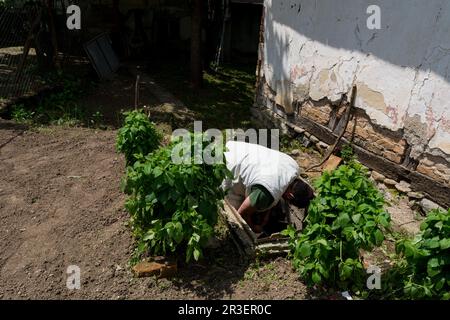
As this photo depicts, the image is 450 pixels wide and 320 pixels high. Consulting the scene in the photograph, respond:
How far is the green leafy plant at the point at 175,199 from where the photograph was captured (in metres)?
3.36

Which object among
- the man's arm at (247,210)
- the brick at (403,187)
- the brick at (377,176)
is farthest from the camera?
the brick at (377,176)

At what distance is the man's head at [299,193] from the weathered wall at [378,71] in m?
1.71

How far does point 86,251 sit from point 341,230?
234cm

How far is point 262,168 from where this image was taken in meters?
4.10

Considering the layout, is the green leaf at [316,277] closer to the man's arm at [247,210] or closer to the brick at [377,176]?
the man's arm at [247,210]

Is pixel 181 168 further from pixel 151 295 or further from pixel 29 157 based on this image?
pixel 29 157

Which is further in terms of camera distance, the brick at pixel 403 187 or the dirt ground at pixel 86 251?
the brick at pixel 403 187

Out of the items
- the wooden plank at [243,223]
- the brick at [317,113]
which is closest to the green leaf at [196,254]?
the wooden plank at [243,223]

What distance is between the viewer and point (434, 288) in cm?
295

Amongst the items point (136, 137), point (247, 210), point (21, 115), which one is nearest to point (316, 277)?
point (247, 210)

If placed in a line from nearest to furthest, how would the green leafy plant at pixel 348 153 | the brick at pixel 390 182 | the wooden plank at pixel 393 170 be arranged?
the wooden plank at pixel 393 170 → the brick at pixel 390 182 → the green leafy plant at pixel 348 153

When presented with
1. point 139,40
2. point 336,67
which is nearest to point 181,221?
point 336,67

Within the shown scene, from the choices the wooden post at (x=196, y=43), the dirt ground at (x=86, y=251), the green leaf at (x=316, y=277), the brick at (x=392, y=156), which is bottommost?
the dirt ground at (x=86, y=251)

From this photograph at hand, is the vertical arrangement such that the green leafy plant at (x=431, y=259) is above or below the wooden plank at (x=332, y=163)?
above
